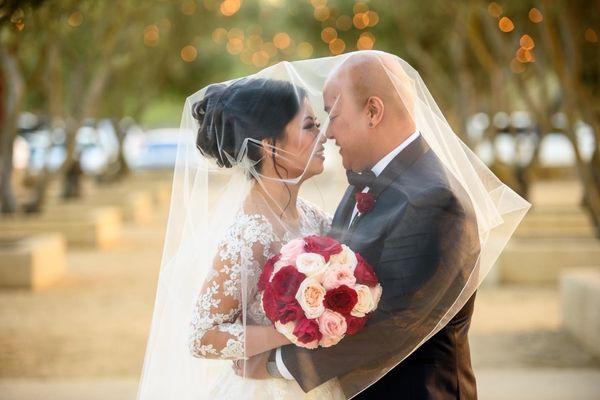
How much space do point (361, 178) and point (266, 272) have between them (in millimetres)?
464

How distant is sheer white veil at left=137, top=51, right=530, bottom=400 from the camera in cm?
374

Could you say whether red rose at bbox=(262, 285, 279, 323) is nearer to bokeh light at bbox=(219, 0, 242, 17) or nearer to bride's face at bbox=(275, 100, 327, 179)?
bride's face at bbox=(275, 100, 327, 179)

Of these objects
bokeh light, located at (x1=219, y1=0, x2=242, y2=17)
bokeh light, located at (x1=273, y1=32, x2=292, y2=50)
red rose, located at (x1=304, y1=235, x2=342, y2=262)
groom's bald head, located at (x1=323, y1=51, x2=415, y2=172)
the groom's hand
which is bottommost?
bokeh light, located at (x1=273, y1=32, x2=292, y2=50)

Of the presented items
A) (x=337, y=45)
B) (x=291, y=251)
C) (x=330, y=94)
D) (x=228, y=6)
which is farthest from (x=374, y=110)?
(x=337, y=45)

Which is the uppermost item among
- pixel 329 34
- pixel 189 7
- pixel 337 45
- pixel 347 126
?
pixel 347 126

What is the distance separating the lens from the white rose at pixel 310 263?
11.5 ft

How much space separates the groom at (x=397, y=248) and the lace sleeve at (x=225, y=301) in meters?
0.15

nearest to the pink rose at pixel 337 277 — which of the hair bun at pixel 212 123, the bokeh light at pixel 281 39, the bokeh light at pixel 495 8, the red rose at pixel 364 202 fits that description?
the red rose at pixel 364 202

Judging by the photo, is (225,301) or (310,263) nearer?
(310,263)

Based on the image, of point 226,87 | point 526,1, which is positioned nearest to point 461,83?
point 526,1

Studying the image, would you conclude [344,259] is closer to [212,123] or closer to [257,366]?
[257,366]

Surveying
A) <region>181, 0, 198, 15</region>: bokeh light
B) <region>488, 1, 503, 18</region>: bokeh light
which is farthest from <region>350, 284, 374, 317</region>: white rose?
<region>181, 0, 198, 15</region>: bokeh light

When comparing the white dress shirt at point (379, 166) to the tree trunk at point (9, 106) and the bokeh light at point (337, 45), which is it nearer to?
the tree trunk at point (9, 106)

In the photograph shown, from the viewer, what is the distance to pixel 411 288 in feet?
11.5
